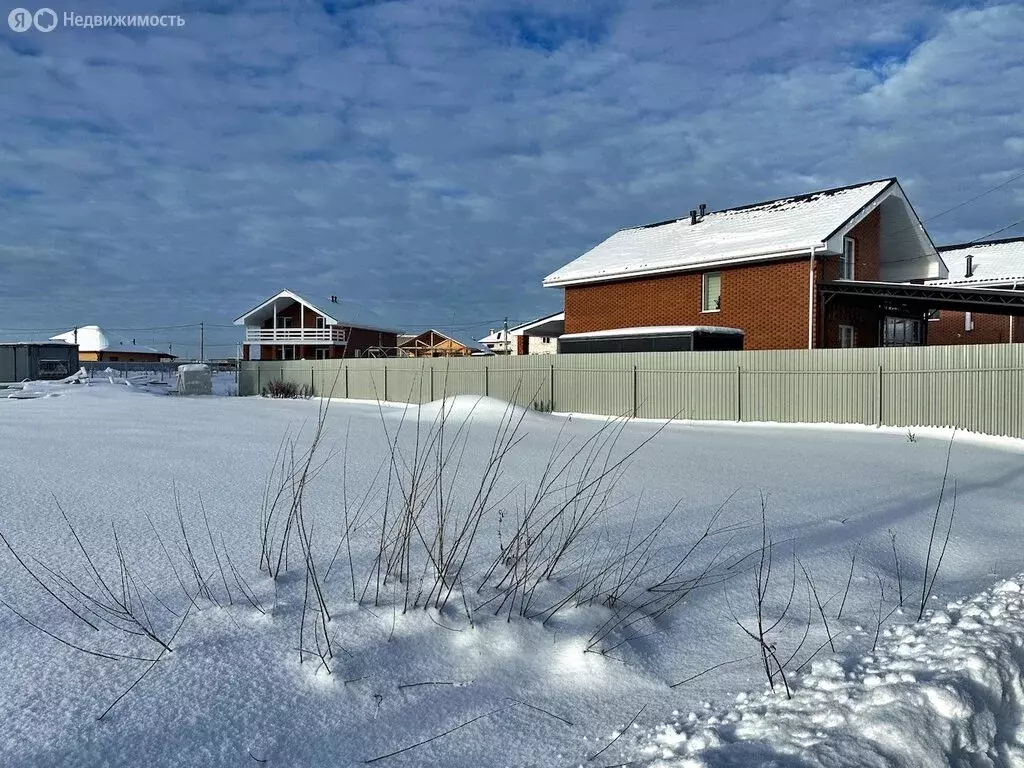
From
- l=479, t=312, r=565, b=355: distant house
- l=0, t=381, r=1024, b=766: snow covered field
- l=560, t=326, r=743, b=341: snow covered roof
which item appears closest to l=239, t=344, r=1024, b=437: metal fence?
l=560, t=326, r=743, b=341: snow covered roof

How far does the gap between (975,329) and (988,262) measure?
2487 millimetres

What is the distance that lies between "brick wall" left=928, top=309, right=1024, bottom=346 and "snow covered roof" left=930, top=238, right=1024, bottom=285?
1497mm

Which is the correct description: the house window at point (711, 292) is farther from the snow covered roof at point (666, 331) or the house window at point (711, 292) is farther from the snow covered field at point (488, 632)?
the snow covered field at point (488, 632)

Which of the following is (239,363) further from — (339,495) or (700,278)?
(339,495)

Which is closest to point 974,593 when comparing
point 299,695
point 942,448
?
point 299,695

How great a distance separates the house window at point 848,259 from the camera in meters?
19.1

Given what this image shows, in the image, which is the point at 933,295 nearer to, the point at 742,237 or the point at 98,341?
the point at 742,237

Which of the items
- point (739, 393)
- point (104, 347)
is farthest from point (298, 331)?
point (104, 347)

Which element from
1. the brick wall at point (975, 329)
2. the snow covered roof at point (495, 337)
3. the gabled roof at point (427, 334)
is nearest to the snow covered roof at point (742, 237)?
the brick wall at point (975, 329)

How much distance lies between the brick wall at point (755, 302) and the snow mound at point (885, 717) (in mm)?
16706

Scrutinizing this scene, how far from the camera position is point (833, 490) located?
20.0 ft

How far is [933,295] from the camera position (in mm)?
16266

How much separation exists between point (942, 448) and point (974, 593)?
691cm

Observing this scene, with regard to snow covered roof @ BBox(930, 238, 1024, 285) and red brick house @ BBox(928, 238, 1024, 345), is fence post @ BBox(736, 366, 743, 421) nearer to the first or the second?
snow covered roof @ BBox(930, 238, 1024, 285)
